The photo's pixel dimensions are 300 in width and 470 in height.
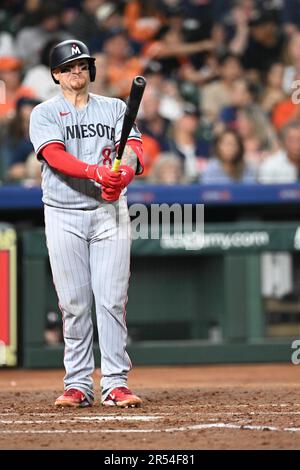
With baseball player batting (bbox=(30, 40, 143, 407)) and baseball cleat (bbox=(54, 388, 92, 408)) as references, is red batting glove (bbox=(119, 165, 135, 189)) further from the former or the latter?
baseball cleat (bbox=(54, 388, 92, 408))

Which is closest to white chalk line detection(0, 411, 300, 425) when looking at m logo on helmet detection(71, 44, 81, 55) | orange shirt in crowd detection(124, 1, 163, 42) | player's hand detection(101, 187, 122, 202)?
player's hand detection(101, 187, 122, 202)

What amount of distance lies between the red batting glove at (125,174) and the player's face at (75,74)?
1.64ft

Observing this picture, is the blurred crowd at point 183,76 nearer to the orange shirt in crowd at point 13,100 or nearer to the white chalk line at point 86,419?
the orange shirt in crowd at point 13,100

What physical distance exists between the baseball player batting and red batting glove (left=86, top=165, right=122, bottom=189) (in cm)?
18

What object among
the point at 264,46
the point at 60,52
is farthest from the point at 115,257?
the point at 264,46

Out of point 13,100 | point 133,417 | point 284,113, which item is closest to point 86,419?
point 133,417

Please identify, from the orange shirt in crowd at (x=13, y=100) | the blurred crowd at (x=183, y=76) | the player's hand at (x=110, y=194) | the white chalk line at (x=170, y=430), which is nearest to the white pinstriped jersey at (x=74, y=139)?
the player's hand at (x=110, y=194)

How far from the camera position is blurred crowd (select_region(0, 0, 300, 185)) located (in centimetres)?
982

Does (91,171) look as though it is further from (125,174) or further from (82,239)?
(82,239)

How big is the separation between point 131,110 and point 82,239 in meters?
0.73

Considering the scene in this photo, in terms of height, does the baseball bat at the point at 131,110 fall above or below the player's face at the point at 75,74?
below

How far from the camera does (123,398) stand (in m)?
5.14

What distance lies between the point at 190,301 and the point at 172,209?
844 mm

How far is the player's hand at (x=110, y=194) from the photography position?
505 centimetres
